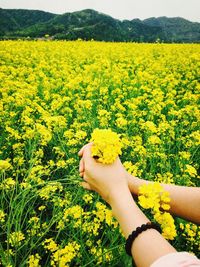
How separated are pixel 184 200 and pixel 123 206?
1.20 ft

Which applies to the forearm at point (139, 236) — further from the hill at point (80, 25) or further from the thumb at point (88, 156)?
the hill at point (80, 25)

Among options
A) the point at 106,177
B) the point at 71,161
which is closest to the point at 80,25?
the point at 71,161

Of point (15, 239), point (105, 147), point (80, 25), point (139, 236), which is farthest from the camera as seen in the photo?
point (80, 25)

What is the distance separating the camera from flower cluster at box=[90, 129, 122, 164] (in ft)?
3.51

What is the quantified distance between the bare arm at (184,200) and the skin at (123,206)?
7.0 inches

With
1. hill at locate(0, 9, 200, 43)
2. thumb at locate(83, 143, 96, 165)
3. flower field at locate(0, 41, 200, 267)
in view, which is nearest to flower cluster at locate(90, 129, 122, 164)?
thumb at locate(83, 143, 96, 165)

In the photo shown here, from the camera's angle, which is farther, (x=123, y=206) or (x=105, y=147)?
(x=105, y=147)

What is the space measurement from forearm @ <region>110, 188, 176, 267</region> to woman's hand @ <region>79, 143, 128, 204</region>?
4cm

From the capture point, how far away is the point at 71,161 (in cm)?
241

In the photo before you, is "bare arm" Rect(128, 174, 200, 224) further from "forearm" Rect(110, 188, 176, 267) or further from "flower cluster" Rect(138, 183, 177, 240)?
"forearm" Rect(110, 188, 176, 267)

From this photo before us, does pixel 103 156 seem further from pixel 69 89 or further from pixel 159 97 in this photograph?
pixel 69 89

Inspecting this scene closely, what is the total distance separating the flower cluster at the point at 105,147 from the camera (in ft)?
3.51

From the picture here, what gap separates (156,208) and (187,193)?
8.6 inches

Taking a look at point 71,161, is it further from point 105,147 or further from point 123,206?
point 123,206
